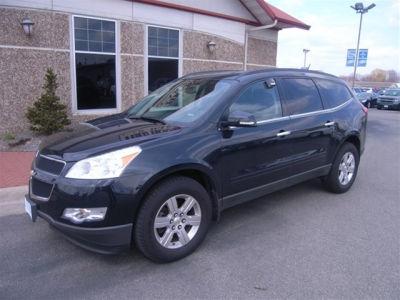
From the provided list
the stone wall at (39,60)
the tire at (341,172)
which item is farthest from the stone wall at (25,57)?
the tire at (341,172)

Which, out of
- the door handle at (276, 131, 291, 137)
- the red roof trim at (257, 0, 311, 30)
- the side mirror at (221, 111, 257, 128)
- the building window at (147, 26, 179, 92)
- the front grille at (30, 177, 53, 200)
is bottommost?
the front grille at (30, 177, 53, 200)

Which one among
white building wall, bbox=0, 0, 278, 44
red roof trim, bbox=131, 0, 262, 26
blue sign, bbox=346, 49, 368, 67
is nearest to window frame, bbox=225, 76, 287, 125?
white building wall, bbox=0, 0, 278, 44

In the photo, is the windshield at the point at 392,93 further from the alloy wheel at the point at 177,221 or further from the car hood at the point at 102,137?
the alloy wheel at the point at 177,221

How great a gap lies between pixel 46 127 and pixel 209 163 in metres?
6.57

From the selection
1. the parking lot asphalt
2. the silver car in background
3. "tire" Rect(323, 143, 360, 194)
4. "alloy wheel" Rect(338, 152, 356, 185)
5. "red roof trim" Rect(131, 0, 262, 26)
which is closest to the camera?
the parking lot asphalt

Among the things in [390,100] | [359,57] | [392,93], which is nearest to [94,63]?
[359,57]

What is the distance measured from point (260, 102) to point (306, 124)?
850mm

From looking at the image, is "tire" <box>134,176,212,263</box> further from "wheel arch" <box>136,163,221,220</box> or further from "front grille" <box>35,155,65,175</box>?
"front grille" <box>35,155,65,175</box>

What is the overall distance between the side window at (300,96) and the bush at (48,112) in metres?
6.33

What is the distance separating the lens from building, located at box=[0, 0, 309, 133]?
9125 mm

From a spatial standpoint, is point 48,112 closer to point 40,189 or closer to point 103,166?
point 40,189

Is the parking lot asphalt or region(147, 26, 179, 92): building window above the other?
region(147, 26, 179, 92): building window

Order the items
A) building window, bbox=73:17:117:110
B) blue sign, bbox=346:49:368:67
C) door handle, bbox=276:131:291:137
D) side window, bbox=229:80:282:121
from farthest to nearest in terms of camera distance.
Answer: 1. blue sign, bbox=346:49:368:67
2. building window, bbox=73:17:117:110
3. door handle, bbox=276:131:291:137
4. side window, bbox=229:80:282:121

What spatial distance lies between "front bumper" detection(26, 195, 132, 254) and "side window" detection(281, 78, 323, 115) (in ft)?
8.34
